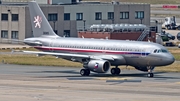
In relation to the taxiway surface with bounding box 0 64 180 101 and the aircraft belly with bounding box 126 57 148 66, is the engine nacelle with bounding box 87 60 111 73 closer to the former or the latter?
the taxiway surface with bounding box 0 64 180 101

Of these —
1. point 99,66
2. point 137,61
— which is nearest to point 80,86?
point 99,66

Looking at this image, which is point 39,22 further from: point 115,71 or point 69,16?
point 69,16

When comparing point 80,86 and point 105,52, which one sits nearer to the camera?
point 80,86

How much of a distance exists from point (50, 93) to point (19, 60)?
112 feet

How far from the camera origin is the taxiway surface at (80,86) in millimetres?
45244

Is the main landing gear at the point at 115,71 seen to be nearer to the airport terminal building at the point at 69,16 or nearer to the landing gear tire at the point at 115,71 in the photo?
the landing gear tire at the point at 115,71

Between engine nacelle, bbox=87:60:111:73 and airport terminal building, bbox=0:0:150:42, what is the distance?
55.1 meters

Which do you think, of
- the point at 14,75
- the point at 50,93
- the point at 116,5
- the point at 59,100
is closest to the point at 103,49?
the point at 14,75

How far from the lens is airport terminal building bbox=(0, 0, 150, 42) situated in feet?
387

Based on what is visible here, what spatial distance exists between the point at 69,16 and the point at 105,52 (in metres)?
59.5

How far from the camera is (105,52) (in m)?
64.4

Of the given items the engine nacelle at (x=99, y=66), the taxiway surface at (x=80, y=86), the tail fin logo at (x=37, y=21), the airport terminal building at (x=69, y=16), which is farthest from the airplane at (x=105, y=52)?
the airport terminal building at (x=69, y=16)

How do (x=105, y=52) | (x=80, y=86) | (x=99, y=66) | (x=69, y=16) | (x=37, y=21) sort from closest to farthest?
1. (x=80, y=86)
2. (x=99, y=66)
3. (x=105, y=52)
4. (x=37, y=21)
5. (x=69, y=16)

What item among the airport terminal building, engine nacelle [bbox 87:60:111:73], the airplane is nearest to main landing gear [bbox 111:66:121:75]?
the airplane
